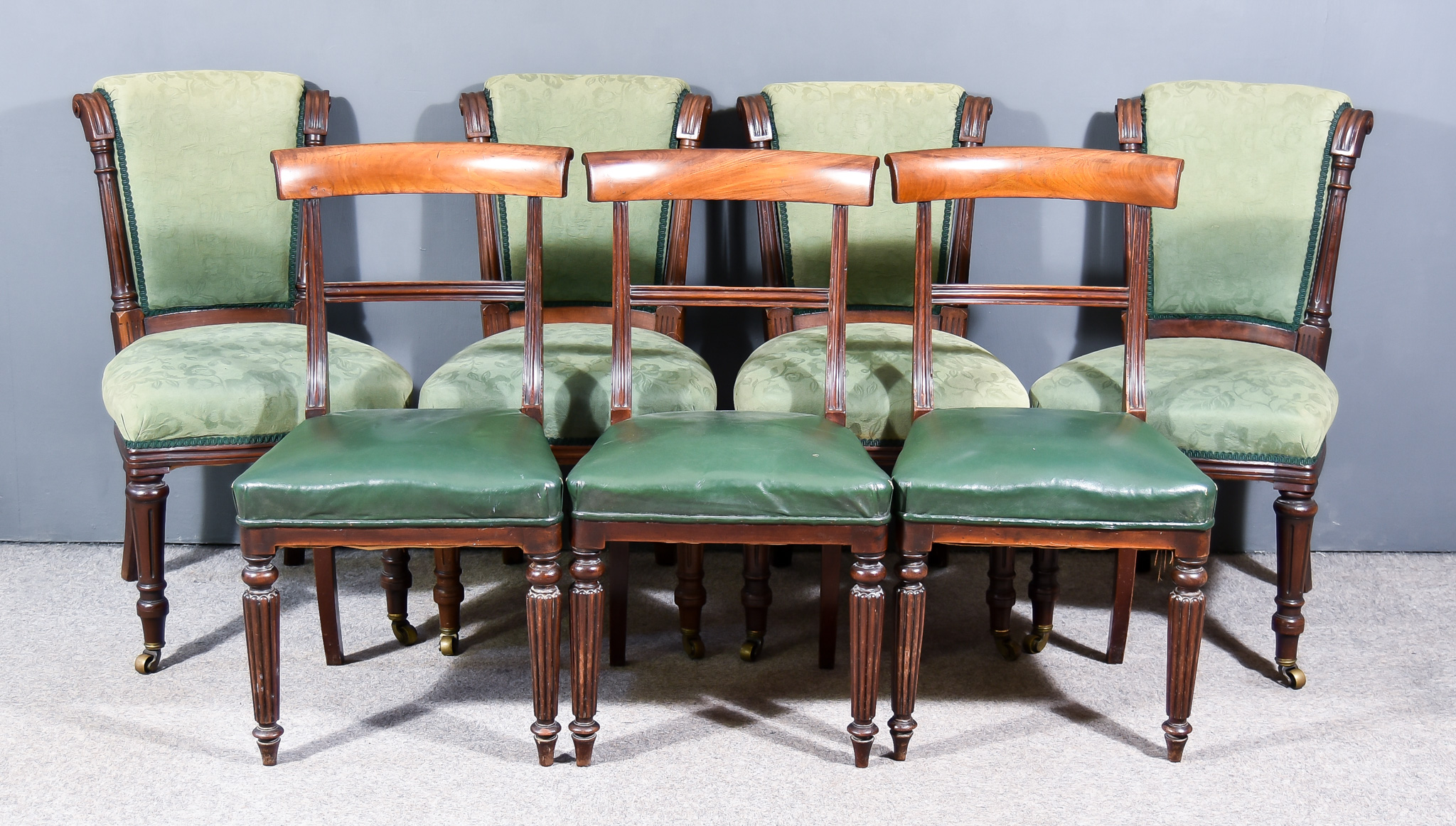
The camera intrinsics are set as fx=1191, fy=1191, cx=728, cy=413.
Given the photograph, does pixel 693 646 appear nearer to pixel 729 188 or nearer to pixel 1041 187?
pixel 729 188

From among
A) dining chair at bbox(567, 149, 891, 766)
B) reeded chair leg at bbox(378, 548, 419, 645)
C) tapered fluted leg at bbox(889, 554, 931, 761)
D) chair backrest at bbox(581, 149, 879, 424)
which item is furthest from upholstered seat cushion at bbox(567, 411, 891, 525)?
reeded chair leg at bbox(378, 548, 419, 645)

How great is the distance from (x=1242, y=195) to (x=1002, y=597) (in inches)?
37.4

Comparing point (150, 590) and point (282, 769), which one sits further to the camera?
point (150, 590)

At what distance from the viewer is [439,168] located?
6.36 feet

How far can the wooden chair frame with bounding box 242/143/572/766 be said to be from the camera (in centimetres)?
167

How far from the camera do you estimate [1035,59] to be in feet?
8.52

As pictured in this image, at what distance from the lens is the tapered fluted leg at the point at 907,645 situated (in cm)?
171

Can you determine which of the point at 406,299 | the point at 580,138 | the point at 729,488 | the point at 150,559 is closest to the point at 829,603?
the point at 729,488

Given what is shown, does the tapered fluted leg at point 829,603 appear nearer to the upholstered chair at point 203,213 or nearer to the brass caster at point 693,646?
the brass caster at point 693,646

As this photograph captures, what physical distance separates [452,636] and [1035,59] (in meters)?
1.72

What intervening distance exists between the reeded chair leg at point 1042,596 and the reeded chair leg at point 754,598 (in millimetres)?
490

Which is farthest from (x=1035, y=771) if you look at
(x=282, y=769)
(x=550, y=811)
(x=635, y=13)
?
(x=635, y=13)

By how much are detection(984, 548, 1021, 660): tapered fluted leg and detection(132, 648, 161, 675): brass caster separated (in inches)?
58.7

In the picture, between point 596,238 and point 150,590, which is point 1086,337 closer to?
point 596,238
